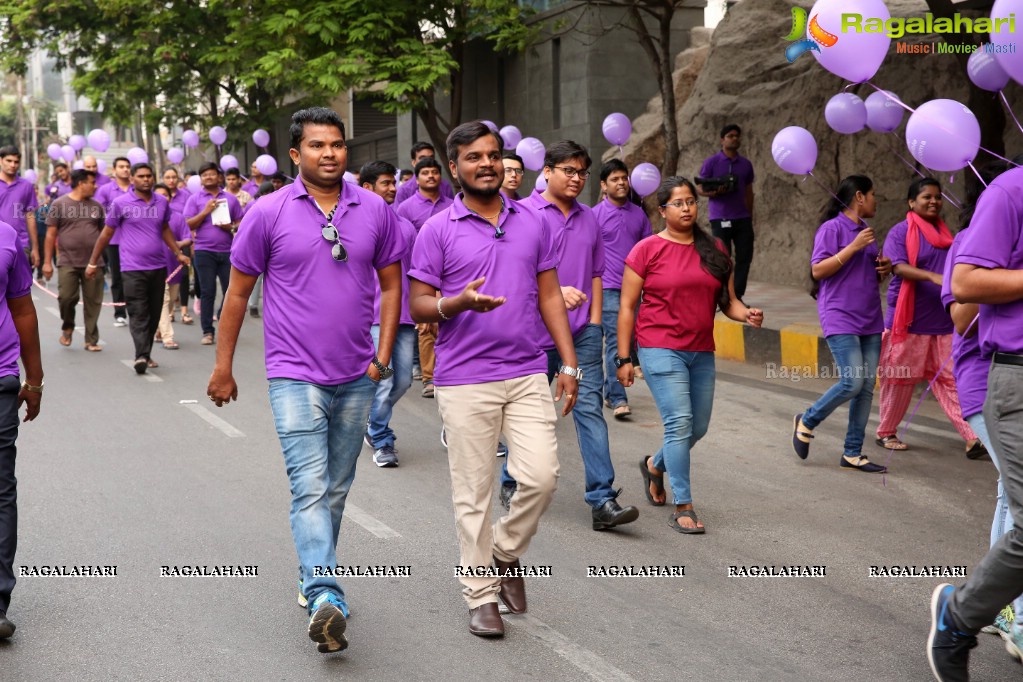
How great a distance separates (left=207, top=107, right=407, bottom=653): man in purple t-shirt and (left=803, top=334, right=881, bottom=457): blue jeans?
12.2 feet

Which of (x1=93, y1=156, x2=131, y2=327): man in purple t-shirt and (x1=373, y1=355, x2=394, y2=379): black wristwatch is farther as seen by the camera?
(x1=93, y1=156, x2=131, y2=327): man in purple t-shirt

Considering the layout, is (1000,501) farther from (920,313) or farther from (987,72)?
(987,72)

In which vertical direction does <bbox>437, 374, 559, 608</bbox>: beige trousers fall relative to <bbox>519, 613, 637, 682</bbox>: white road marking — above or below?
above

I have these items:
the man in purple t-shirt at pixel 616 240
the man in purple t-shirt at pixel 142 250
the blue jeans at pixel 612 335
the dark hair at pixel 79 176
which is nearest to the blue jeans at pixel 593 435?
the blue jeans at pixel 612 335

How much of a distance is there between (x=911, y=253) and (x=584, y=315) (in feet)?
8.00

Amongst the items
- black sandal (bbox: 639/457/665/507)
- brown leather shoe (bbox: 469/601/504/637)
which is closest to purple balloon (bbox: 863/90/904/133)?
black sandal (bbox: 639/457/665/507)

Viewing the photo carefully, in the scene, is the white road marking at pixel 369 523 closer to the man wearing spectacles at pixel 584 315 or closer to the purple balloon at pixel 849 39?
the man wearing spectacles at pixel 584 315

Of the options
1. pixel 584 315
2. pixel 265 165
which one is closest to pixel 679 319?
pixel 584 315

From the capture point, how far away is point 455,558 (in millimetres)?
5746

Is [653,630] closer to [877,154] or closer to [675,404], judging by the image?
[675,404]

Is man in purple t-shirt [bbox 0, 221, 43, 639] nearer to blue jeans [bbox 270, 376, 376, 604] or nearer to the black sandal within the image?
blue jeans [bbox 270, 376, 376, 604]

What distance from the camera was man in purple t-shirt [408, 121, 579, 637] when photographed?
4.76m

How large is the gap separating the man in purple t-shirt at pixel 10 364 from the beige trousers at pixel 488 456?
5.49 ft

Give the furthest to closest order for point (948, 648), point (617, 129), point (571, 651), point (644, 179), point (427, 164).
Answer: point (617, 129), point (644, 179), point (427, 164), point (571, 651), point (948, 648)
